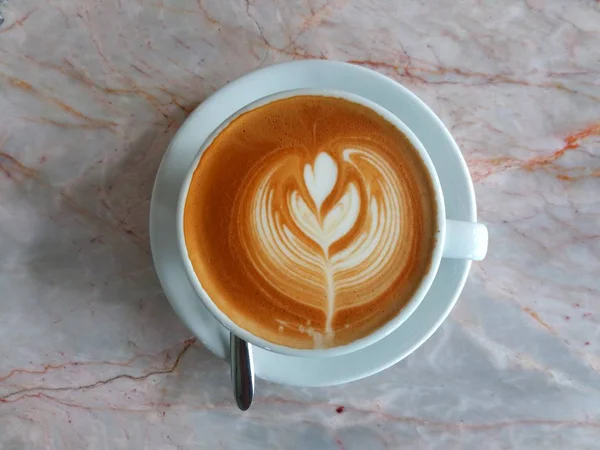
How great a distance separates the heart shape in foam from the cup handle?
156 mm

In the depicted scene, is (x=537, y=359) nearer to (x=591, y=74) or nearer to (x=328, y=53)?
(x=591, y=74)

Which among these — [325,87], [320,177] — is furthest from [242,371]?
[325,87]

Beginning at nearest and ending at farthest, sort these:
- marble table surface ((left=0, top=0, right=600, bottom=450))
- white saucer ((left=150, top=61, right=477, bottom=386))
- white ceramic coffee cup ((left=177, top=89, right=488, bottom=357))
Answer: white ceramic coffee cup ((left=177, top=89, right=488, bottom=357)) → white saucer ((left=150, top=61, right=477, bottom=386)) → marble table surface ((left=0, top=0, right=600, bottom=450))

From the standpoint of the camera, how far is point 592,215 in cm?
94

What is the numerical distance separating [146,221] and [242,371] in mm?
273

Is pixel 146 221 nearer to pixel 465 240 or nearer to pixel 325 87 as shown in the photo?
pixel 325 87

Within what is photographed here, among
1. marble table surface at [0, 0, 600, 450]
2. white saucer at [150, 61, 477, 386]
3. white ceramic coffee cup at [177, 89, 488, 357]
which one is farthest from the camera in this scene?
marble table surface at [0, 0, 600, 450]

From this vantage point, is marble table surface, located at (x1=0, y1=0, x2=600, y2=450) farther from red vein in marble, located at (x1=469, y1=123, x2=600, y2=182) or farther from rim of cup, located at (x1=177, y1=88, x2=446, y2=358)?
rim of cup, located at (x1=177, y1=88, x2=446, y2=358)

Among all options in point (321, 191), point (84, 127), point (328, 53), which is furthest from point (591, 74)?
point (84, 127)

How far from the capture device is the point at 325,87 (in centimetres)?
80

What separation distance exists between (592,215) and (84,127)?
80cm

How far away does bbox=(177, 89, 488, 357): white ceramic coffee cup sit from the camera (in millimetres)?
713

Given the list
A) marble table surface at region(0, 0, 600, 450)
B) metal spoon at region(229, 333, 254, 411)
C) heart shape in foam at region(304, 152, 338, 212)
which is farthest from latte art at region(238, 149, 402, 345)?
marble table surface at region(0, 0, 600, 450)

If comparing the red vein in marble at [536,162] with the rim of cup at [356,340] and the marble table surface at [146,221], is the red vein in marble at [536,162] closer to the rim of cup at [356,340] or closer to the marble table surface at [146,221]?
the marble table surface at [146,221]
